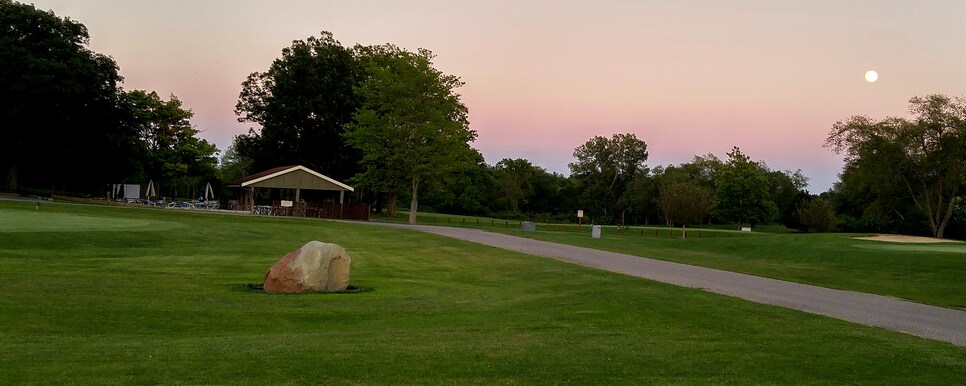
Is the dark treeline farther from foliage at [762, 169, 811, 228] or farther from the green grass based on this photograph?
the green grass

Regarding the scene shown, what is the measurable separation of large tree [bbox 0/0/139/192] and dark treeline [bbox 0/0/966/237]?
0.39ft

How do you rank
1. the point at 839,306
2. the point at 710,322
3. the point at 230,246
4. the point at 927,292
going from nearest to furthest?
the point at 710,322 → the point at 839,306 → the point at 927,292 → the point at 230,246

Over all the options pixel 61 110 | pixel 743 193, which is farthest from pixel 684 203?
pixel 61 110

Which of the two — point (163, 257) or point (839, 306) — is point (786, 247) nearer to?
point (839, 306)

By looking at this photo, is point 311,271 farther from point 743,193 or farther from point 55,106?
point 743,193

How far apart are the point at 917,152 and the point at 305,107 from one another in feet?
185

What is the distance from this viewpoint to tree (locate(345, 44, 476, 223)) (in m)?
66.8

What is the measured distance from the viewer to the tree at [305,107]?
239 feet

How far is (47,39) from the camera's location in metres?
62.5

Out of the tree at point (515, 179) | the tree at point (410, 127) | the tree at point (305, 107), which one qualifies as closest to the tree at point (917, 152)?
the tree at point (410, 127)

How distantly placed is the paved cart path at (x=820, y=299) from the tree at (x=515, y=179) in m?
90.0

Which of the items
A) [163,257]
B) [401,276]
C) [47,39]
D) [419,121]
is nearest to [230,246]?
[163,257]

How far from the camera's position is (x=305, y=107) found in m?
71.5

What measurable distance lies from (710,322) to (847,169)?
2355 inches
